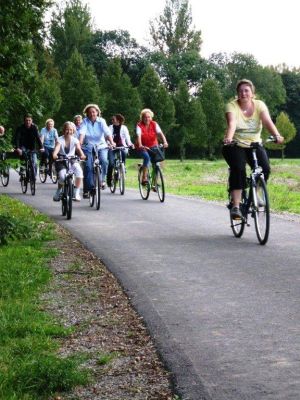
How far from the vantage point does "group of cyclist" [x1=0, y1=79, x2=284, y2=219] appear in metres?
9.22

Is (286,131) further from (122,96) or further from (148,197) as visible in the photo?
(148,197)

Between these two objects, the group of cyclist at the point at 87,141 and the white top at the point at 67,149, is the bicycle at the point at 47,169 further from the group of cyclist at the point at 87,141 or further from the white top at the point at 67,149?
the white top at the point at 67,149

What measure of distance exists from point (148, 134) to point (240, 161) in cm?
652

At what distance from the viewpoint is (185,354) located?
453 cm

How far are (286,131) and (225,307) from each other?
78.7 meters

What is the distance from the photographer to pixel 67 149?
13188 mm

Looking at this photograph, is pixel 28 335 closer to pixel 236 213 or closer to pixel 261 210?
pixel 261 210

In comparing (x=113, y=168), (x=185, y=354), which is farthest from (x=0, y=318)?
(x=113, y=168)

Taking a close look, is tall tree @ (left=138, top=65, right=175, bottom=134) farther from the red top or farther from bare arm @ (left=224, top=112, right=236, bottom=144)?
bare arm @ (left=224, top=112, right=236, bottom=144)

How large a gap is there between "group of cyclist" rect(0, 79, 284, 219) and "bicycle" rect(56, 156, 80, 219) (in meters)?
0.12

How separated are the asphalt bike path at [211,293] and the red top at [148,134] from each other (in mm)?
3196

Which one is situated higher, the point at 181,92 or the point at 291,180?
the point at 181,92

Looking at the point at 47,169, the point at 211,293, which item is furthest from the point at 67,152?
the point at 47,169

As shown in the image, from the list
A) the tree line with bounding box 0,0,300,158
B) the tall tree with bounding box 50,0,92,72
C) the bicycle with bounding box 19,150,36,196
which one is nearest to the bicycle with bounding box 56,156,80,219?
the bicycle with bounding box 19,150,36,196
